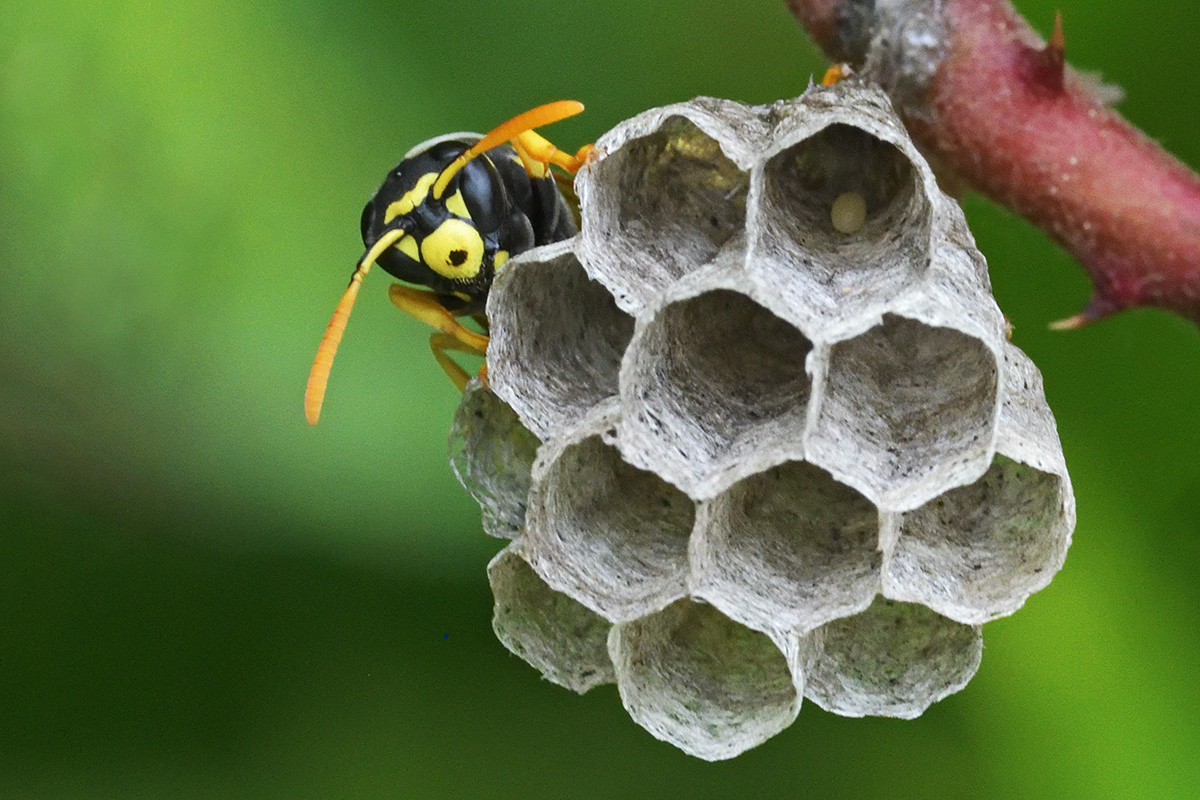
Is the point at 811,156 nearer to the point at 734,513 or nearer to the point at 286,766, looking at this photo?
the point at 734,513

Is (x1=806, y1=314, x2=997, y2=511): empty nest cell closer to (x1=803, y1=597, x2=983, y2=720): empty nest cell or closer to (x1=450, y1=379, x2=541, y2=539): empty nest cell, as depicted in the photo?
(x1=803, y1=597, x2=983, y2=720): empty nest cell

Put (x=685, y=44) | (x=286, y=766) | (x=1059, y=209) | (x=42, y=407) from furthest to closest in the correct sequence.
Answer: (x=685, y=44) < (x=286, y=766) < (x=42, y=407) < (x=1059, y=209)

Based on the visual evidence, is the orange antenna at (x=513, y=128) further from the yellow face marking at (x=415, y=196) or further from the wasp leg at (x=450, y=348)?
the wasp leg at (x=450, y=348)

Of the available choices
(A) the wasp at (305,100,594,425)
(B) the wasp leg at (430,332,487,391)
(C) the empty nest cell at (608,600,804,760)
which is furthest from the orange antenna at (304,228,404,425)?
(C) the empty nest cell at (608,600,804,760)

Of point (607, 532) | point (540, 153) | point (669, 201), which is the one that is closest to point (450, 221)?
point (540, 153)

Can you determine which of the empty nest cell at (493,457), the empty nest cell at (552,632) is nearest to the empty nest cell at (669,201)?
the empty nest cell at (493,457)

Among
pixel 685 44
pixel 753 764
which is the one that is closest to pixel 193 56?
pixel 685 44
